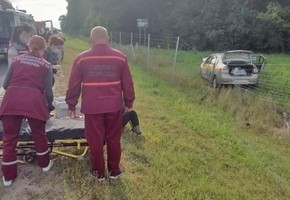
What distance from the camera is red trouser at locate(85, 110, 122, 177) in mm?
3232

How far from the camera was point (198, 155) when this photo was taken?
4.71 metres

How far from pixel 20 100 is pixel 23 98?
0.12 ft

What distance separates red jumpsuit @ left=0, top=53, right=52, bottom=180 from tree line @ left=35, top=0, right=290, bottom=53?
25.6 m

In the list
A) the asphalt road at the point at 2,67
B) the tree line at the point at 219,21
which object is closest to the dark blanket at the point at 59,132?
the asphalt road at the point at 2,67

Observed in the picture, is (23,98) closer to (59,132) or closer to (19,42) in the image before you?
(59,132)

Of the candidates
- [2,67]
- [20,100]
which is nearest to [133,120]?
[20,100]

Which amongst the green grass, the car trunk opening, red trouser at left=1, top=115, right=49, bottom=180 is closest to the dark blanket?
red trouser at left=1, top=115, right=49, bottom=180

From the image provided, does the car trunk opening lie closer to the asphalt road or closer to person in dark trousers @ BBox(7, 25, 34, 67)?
person in dark trousers @ BBox(7, 25, 34, 67)

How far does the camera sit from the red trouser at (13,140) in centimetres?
321

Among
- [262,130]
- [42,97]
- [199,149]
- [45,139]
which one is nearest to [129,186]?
[45,139]

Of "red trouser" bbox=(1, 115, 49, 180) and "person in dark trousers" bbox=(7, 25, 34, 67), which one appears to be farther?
"person in dark trousers" bbox=(7, 25, 34, 67)

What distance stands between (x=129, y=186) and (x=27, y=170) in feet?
4.02

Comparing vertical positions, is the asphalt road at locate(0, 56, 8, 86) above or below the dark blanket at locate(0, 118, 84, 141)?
below

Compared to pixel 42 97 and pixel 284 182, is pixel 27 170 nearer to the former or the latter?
pixel 42 97
